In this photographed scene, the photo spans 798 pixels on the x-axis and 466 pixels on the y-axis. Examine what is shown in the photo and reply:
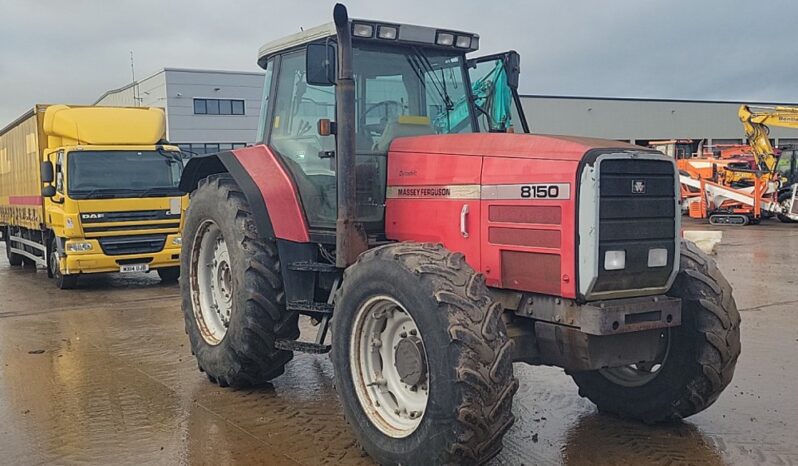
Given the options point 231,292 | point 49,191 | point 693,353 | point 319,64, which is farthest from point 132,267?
point 693,353

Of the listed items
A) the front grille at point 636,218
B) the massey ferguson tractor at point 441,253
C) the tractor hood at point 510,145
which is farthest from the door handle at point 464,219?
the front grille at point 636,218

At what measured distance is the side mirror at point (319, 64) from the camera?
15.6ft

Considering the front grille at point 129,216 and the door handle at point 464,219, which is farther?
the front grille at point 129,216

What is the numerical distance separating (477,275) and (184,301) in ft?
11.2

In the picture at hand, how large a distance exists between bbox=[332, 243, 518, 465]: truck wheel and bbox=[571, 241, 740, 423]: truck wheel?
4.65 ft

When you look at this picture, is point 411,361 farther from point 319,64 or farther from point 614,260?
point 319,64

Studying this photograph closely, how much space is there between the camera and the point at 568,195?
4.09 m

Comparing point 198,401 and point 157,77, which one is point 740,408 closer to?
point 198,401

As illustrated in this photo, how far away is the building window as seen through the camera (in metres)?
40.0

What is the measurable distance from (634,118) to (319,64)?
43554 millimetres

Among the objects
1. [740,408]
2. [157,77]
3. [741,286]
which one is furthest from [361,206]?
[157,77]

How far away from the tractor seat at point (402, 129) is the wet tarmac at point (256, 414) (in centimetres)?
186

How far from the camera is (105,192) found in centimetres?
1191

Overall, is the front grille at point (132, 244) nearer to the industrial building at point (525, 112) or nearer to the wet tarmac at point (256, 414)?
the wet tarmac at point (256, 414)
